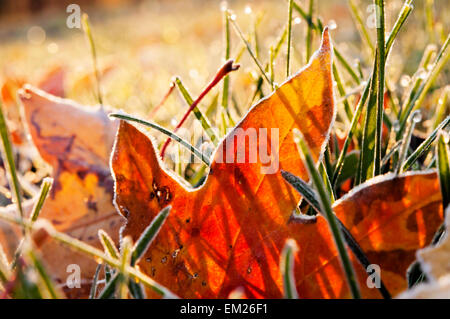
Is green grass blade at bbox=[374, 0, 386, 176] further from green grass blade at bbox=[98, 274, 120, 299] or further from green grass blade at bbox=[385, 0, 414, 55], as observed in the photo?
green grass blade at bbox=[98, 274, 120, 299]

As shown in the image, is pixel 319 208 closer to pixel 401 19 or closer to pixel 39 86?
pixel 401 19

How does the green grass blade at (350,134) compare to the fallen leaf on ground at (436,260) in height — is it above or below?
above

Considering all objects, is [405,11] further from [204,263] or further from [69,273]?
[69,273]

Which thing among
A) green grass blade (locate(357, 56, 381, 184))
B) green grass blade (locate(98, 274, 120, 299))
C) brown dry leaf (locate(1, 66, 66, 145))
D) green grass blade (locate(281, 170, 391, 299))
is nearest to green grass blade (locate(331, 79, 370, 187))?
green grass blade (locate(357, 56, 381, 184))

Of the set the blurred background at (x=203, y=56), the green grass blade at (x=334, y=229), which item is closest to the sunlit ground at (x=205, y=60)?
the blurred background at (x=203, y=56)

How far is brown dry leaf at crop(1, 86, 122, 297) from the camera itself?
1.49 ft

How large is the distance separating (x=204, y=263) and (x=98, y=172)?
22cm

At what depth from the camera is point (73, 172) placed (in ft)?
1.81

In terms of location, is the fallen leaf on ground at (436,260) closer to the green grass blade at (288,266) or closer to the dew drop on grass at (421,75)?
the green grass blade at (288,266)

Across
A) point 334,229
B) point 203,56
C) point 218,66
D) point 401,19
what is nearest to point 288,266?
point 334,229

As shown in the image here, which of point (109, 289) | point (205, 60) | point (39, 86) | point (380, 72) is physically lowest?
point (109, 289)

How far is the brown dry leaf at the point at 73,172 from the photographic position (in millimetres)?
455
